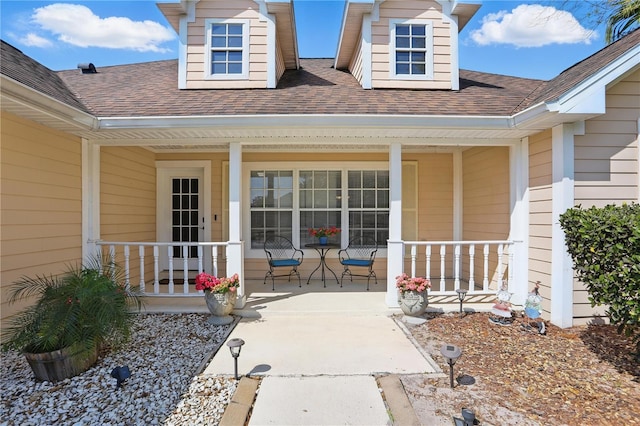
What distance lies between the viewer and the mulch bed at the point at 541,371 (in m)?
2.41

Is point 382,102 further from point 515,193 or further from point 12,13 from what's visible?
point 12,13

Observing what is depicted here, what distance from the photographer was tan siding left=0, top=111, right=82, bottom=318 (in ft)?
11.5

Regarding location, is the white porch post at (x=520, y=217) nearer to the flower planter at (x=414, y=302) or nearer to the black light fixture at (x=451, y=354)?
the flower planter at (x=414, y=302)

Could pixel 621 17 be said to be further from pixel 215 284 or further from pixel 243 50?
pixel 215 284

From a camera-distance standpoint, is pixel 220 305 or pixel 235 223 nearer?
pixel 220 305

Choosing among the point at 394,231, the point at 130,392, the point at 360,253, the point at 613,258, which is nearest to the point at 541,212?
the point at 613,258

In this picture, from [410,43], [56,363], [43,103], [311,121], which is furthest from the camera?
[410,43]

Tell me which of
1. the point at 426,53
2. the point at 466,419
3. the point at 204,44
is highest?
the point at 204,44

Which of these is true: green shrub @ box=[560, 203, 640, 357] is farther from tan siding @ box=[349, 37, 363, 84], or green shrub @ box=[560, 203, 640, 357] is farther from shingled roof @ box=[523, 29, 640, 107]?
tan siding @ box=[349, 37, 363, 84]

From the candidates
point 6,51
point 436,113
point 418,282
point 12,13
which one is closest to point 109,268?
point 6,51

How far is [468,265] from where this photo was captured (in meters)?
6.33

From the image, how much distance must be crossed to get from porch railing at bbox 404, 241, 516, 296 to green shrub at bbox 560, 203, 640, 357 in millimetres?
1424

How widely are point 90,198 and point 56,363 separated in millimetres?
2654

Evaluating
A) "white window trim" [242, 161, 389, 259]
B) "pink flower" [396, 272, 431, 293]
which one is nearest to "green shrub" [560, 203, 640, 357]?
"pink flower" [396, 272, 431, 293]
